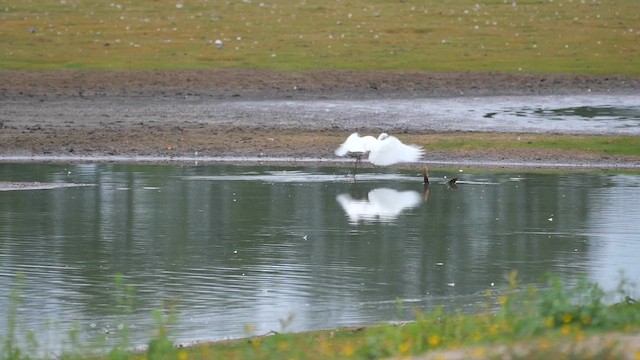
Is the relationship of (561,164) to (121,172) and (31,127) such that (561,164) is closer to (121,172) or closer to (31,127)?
(121,172)

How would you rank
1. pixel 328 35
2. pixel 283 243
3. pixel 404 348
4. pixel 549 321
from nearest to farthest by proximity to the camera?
pixel 404 348 → pixel 549 321 → pixel 283 243 → pixel 328 35

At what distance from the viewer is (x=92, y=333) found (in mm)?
9430

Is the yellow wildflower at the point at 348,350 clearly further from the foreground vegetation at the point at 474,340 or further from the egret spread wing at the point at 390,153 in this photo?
the egret spread wing at the point at 390,153

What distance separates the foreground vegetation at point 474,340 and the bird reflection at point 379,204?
627 centimetres

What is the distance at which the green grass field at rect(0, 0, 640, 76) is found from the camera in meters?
32.9

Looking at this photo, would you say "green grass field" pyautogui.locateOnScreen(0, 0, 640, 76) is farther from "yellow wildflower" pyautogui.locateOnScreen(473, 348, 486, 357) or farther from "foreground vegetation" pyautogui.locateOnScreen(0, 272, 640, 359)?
"yellow wildflower" pyautogui.locateOnScreen(473, 348, 486, 357)

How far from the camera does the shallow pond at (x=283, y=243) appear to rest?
10.4 metres

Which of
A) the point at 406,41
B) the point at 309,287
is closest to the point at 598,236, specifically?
the point at 309,287

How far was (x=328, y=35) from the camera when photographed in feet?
121

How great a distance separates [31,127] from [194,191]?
763cm

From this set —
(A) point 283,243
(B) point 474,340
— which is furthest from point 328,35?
(B) point 474,340

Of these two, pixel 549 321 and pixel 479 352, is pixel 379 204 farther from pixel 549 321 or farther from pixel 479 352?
pixel 479 352

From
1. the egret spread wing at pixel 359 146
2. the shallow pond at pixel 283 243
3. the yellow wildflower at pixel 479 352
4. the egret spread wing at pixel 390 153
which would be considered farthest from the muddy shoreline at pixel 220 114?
the yellow wildflower at pixel 479 352

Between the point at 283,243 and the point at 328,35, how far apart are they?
2379 cm
